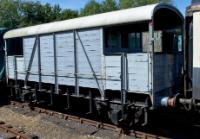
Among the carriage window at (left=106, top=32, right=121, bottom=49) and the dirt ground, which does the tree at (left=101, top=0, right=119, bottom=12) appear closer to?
the dirt ground

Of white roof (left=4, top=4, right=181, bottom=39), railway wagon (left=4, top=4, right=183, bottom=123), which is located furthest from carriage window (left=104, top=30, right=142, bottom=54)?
white roof (left=4, top=4, right=181, bottom=39)

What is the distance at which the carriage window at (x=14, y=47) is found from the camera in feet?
53.6

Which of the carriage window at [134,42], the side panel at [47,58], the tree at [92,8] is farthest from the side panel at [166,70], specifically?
the tree at [92,8]

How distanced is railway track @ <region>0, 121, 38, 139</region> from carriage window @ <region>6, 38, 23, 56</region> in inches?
214

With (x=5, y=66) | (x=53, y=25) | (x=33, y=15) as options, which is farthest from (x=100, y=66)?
(x=33, y=15)

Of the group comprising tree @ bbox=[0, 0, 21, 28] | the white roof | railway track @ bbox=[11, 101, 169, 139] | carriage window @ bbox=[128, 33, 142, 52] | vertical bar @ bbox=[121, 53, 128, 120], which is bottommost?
railway track @ bbox=[11, 101, 169, 139]

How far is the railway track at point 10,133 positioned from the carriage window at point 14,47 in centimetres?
545

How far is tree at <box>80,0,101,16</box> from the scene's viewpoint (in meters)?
67.0

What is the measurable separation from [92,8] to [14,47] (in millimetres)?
52786

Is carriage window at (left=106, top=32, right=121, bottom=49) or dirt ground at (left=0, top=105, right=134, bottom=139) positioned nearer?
dirt ground at (left=0, top=105, right=134, bottom=139)

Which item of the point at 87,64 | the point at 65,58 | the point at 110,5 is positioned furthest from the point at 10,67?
the point at 110,5

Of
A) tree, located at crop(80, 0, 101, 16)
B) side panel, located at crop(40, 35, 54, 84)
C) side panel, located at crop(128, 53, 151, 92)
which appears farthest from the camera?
tree, located at crop(80, 0, 101, 16)

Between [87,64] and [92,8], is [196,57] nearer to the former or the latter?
[87,64]

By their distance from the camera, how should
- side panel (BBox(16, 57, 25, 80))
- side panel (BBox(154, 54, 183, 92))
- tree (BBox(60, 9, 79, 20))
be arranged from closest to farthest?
1. side panel (BBox(154, 54, 183, 92))
2. side panel (BBox(16, 57, 25, 80))
3. tree (BBox(60, 9, 79, 20))
